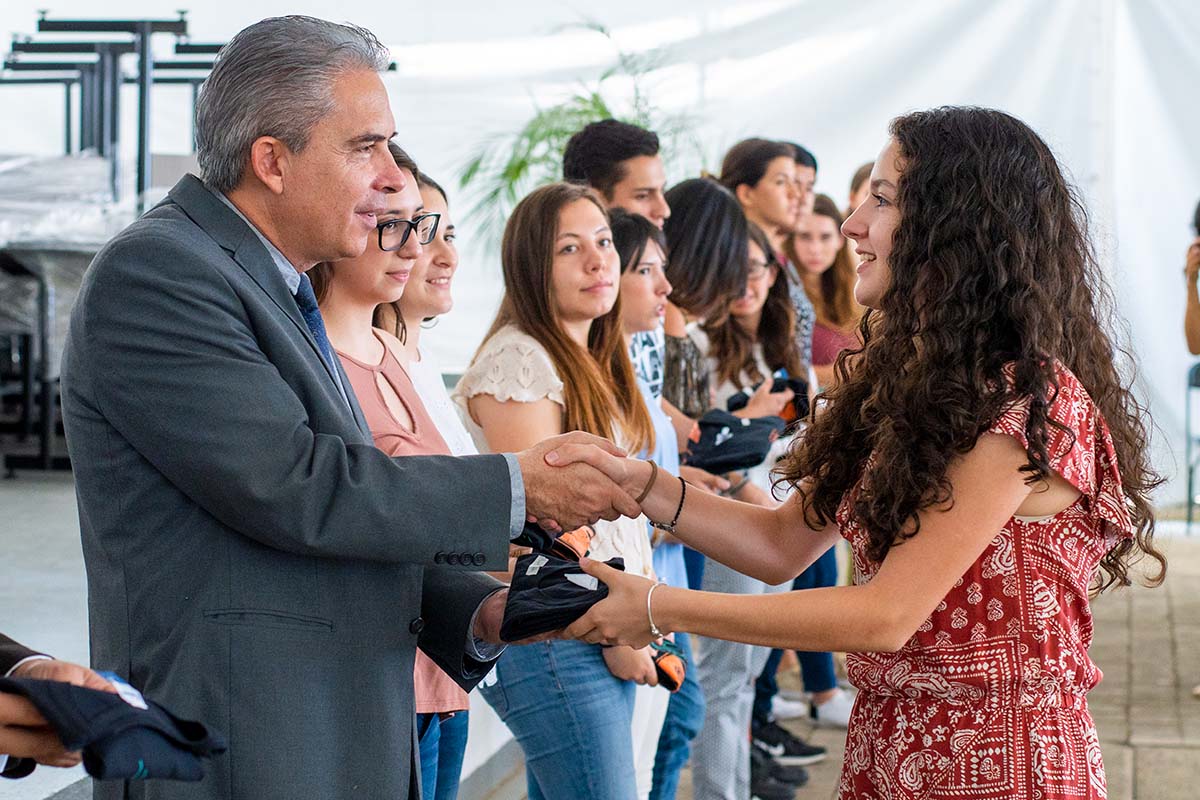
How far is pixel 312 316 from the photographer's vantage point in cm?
163

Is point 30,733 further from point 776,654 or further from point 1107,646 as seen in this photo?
point 1107,646

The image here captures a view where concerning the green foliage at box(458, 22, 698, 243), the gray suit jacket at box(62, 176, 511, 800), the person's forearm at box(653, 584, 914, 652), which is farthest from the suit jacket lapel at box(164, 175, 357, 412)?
the green foliage at box(458, 22, 698, 243)

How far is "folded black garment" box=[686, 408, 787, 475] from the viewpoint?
2938 mm

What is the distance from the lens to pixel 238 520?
1.38 m

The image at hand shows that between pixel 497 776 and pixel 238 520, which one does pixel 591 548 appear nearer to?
pixel 238 520

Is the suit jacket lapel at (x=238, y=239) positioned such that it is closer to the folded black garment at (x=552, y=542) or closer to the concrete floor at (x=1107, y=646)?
the folded black garment at (x=552, y=542)

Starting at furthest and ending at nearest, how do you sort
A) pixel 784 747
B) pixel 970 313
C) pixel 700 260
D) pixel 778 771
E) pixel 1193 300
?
pixel 1193 300 → pixel 784 747 → pixel 778 771 → pixel 700 260 → pixel 970 313

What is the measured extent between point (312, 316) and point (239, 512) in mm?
335

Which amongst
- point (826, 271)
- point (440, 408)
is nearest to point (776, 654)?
point (826, 271)

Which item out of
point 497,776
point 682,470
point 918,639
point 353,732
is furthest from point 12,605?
point 918,639

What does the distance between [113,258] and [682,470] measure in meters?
1.84

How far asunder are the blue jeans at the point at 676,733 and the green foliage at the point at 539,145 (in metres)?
2.04

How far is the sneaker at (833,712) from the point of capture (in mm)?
4324

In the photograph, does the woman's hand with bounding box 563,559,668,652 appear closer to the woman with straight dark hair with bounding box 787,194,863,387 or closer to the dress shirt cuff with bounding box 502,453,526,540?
the dress shirt cuff with bounding box 502,453,526,540
